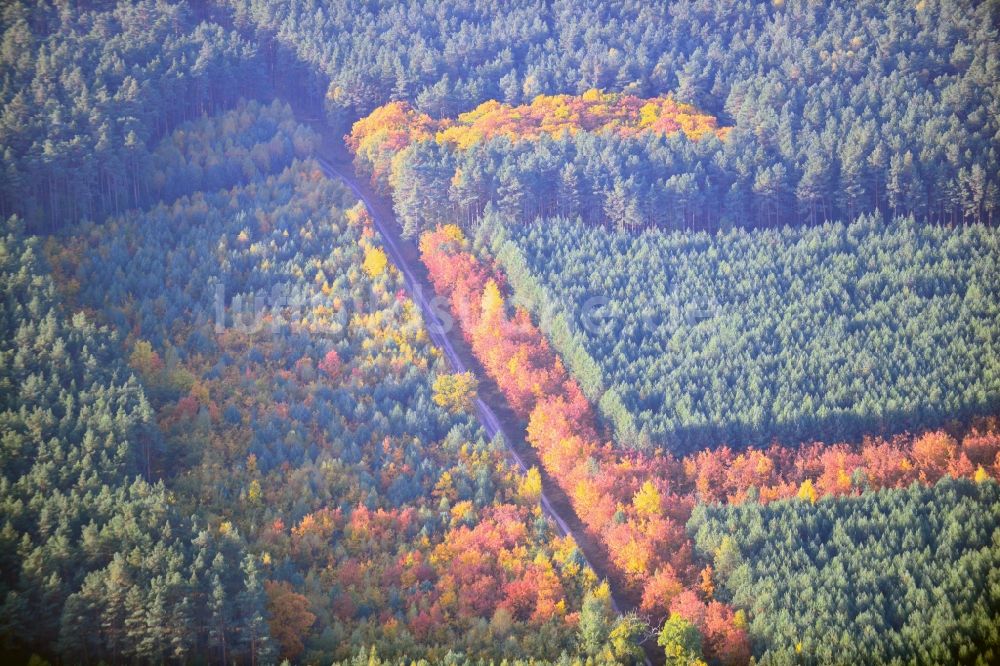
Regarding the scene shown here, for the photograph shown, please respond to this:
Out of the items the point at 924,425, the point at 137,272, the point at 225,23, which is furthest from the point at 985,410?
the point at 225,23

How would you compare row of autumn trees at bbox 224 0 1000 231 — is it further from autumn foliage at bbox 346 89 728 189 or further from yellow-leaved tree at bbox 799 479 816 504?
yellow-leaved tree at bbox 799 479 816 504

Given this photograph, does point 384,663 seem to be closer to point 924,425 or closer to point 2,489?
point 2,489

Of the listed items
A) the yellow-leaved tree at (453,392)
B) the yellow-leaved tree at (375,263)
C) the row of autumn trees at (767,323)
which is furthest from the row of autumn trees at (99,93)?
the yellow-leaved tree at (453,392)

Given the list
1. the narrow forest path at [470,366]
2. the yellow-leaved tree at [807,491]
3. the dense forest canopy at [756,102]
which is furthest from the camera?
the dense forest canopy at [756,102]

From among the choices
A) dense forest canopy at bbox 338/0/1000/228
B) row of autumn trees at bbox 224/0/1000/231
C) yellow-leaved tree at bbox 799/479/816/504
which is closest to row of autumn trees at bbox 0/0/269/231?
row of autumn trees at bbox 224/0/1000/231

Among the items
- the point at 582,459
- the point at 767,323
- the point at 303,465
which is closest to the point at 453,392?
the point at 582,459

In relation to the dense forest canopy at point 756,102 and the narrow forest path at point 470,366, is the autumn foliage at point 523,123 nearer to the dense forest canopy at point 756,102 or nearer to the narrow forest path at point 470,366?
the narrow forest path at point 470,366

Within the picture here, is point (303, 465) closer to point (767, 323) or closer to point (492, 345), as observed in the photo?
point (492, 345)
